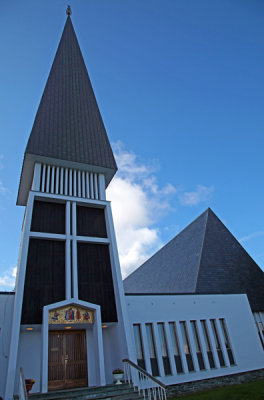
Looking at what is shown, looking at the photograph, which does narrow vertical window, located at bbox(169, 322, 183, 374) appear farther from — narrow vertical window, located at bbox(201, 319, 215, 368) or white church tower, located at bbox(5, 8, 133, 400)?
white church tower, located at bbox(5, 8, 133, 400)

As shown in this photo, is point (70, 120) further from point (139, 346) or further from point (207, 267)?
point (207, 267)

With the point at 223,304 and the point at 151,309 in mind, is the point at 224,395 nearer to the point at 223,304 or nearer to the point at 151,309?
the point at 151,309

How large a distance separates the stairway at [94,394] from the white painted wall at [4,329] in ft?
5.71

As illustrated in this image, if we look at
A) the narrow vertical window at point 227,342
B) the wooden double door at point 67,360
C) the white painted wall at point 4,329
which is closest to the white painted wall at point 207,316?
the narrow vertical window at point 227,342

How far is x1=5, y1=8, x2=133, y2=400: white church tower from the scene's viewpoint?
12.0 meters

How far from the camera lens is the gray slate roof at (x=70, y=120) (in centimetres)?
1669

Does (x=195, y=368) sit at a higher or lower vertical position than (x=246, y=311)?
lower

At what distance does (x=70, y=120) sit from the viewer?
18.6 meters

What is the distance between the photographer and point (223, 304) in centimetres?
1720

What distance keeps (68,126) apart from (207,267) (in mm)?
14952

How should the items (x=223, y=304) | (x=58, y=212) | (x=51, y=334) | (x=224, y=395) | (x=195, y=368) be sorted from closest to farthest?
(x=224, y=395)
(x=51, y=334)
(x=195, y=368)
(x=58, y=212)
(x=223, y=304)

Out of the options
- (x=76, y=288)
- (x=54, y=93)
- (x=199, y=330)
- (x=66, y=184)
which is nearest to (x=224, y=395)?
(x=199, y=330)

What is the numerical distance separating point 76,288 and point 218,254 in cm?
1436

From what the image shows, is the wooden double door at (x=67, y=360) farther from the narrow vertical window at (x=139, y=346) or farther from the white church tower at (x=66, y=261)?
the narrow vertical window at (x=139, y=346)
